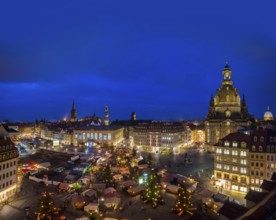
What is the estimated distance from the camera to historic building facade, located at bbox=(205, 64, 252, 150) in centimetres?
10606

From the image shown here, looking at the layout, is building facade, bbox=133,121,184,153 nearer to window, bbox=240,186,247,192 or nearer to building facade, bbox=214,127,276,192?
building facade, bbox=214,127,276,192

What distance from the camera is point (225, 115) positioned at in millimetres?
109688

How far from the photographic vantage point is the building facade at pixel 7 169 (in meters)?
42.8

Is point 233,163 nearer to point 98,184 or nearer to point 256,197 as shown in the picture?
point 256,197

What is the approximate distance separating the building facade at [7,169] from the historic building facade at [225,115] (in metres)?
77.2

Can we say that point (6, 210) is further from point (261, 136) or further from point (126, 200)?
point (261, 136)

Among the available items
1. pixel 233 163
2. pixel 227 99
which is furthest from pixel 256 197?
pixel 227 99

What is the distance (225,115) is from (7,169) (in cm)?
8768

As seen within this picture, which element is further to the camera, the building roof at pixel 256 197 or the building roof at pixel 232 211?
the building roof at pixel 256 197

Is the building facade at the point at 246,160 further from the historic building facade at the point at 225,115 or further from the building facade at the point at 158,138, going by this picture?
the historic building facade at the point at 225,115

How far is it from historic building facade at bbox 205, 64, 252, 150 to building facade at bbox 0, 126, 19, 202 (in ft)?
253

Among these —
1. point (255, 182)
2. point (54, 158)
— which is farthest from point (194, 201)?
point (54, 158)

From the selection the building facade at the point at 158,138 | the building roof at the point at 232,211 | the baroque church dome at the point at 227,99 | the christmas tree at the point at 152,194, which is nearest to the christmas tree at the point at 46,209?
the christmas tree at the point at 152,194

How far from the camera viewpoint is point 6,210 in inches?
1521
